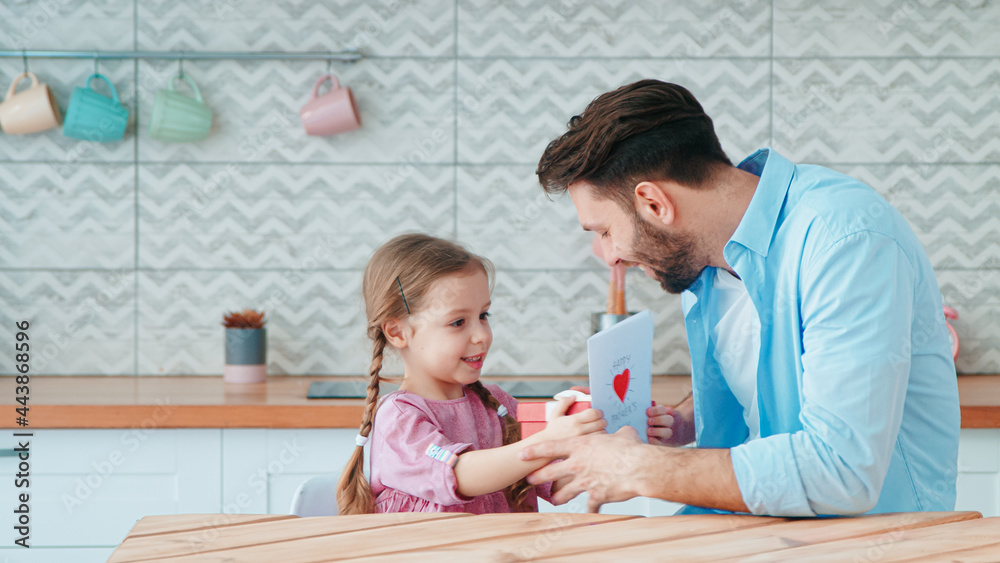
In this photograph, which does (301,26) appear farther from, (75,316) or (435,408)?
(435,408)

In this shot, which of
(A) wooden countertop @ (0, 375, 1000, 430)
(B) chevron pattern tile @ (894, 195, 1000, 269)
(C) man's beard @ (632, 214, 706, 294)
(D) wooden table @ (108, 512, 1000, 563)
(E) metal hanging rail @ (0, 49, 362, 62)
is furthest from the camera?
(B) chevron pattern tile @ (894, 195, 1000, 269)

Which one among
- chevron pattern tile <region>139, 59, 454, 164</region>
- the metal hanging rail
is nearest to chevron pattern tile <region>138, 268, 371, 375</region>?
chevron pattern tile <region>139, 59, 454, 164</region>

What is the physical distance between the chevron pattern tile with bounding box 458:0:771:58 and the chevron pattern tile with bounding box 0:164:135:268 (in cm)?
108

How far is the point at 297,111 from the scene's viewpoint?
7.23ft

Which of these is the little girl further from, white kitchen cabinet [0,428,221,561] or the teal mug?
the teal mug

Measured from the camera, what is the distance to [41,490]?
1.71 metres

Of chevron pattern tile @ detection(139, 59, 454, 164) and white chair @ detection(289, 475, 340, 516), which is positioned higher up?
chevron pattern tile @ detection(139, 59, 454, 164)

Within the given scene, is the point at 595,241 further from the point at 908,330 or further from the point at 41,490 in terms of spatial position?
the point at 41,490

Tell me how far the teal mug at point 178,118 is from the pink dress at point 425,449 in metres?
1.20

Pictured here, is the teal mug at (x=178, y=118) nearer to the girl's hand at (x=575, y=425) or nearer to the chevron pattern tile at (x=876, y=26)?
the girl's hand at (x=575, y=425)

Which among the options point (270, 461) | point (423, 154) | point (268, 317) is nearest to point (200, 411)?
point (270, 461)

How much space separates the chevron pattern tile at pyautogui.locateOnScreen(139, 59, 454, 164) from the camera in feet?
7.18

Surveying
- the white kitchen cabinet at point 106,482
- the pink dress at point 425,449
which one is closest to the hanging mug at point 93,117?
the white kitchen cabinet at point 106,482

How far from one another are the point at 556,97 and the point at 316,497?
4.72 ft
